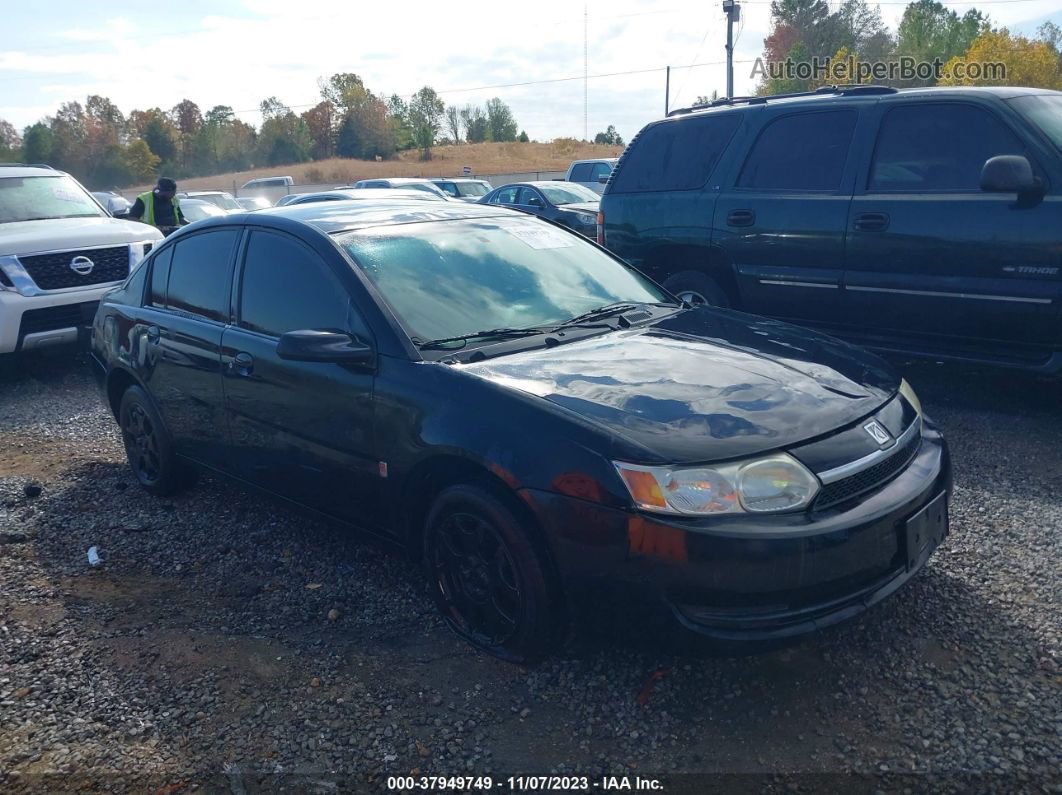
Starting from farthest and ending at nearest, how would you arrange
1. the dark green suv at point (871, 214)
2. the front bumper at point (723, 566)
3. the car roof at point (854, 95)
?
the car roof at point (854, 95), the dark green suv at point (871, 214), the front bumper at point (723, 566)

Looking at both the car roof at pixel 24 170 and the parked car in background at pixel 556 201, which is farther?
the parked car in background at pixel 556 201

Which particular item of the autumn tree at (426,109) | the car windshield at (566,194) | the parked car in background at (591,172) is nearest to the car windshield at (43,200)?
the car windshield at (566,194)

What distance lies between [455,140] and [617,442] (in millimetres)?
98627

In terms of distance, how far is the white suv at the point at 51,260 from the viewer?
24.9 feet

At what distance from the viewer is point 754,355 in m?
3.49

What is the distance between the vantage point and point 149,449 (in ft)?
16.3

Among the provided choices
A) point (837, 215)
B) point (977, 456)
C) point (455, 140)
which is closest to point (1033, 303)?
point (977, 456)

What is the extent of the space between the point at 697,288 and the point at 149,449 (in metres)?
3.99

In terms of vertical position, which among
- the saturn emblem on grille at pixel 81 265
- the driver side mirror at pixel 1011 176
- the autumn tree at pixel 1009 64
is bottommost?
the saturn emblem on grille at pixel 81 265

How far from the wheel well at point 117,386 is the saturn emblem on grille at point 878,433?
4067 mm

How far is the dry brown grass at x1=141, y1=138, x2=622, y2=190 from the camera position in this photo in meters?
65.0

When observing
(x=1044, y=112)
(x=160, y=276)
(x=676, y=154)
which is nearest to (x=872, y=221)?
(x=1044, y=112)

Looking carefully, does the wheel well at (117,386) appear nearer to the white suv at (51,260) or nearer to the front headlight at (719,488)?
the white suv at (51,260)

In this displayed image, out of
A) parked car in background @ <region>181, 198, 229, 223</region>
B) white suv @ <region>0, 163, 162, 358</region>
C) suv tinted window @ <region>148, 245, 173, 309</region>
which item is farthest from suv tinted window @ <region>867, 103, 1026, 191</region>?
parked car in background @ <region>181, 198, 229, 223</region>
